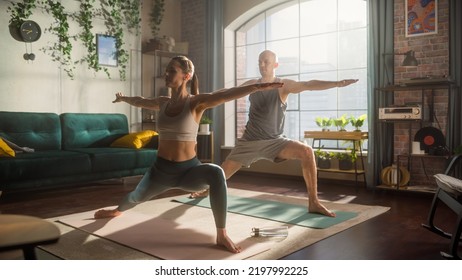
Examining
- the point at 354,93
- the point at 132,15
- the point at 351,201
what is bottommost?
the point at 351,201

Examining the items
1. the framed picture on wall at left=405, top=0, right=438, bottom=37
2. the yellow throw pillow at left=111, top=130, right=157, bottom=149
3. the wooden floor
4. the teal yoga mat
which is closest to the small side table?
the wooden floor

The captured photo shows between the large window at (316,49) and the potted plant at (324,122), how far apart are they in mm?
300

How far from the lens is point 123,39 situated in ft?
18.9

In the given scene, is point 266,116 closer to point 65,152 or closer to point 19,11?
point 65,152

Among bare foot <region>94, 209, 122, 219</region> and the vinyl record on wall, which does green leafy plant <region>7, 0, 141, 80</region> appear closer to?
bare foot <region>94, 209, 122, 219</region>

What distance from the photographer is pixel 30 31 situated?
475 cm

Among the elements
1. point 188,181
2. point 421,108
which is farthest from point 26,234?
point 421,108

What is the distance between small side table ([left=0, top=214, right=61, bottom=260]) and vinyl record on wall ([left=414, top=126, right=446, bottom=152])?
3.73 meters

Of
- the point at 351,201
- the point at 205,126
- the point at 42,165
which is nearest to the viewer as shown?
the point at 42,165

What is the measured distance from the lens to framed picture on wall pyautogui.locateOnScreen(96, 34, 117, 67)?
17.9ft

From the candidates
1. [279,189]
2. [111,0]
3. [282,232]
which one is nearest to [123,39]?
[111,0]

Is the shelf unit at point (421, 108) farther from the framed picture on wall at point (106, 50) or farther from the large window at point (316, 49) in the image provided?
the framed picture on wall at point (106, 50)

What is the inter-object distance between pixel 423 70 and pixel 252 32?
2712mm

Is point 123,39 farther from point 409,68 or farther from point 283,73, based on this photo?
point 409,68
